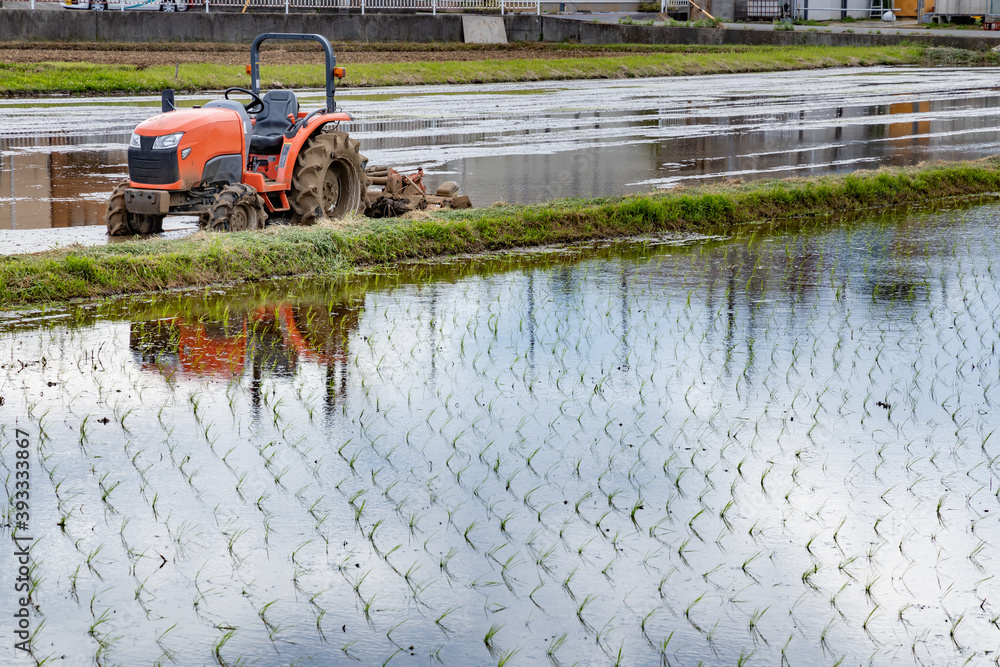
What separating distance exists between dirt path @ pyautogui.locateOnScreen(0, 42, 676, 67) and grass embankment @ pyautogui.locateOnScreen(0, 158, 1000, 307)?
22.3 metres

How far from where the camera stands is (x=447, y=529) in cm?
523

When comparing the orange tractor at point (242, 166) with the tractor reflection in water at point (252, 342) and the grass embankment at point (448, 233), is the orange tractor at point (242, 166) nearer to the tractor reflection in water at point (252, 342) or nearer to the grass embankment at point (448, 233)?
the grass embankment at point (448, 233)

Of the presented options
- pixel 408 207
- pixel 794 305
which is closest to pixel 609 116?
pixel 408 207

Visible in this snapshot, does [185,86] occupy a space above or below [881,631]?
above

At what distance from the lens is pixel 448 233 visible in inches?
451

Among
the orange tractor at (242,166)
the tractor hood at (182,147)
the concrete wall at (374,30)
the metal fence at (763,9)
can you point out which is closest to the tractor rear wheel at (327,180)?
the orange tractor at (242,166)

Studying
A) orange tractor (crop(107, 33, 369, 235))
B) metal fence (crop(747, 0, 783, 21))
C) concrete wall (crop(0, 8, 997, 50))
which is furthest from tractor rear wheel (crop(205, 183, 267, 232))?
metal fence (crop(747, 0, 783, 21))

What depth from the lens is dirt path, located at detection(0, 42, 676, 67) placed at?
32.8 m

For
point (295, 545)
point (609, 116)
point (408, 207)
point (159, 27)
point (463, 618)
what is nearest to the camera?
point (463, 618)

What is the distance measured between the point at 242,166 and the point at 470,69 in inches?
1018

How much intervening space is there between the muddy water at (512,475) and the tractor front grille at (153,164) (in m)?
1.55

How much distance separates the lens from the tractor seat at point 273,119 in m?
11.5

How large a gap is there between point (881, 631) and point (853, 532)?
86 cm

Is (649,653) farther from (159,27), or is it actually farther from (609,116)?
(159,27)
